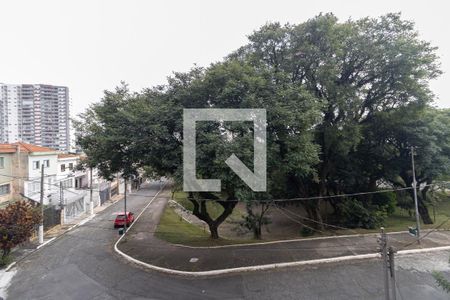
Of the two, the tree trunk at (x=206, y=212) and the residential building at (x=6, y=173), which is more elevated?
the residential building at (x=6, y=173)

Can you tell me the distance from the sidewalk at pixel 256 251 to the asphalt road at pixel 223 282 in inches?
27.6

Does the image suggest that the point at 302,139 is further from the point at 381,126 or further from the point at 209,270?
the point at 381,126

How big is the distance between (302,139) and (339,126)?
4910 mm

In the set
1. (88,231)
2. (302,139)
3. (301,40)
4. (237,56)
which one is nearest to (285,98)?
(302,139)

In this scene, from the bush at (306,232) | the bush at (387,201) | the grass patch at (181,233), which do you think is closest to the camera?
the grass patch at (181,233)

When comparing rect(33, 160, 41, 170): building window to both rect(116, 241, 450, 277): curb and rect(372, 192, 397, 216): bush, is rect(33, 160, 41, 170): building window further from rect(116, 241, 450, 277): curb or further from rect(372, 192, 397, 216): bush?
rect(372, 192, 397, 216): bush

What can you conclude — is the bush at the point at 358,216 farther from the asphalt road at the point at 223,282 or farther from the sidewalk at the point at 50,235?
the sidewalk at the point at 50,235

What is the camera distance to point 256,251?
12.4 m

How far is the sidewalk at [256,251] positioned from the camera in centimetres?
1131

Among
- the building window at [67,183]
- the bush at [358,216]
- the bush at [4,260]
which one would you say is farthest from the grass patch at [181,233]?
the building window at [67,183]

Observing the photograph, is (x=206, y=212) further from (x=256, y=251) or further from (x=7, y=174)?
(x=7, y=174)

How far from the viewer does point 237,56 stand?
630 inches

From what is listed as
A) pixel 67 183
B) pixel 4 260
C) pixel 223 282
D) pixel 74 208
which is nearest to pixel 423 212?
pixel 223 282

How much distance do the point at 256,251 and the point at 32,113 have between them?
53.7 meters
